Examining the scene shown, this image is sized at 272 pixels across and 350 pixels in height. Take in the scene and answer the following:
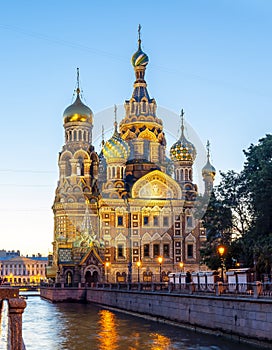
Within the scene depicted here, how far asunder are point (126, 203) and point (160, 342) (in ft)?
133

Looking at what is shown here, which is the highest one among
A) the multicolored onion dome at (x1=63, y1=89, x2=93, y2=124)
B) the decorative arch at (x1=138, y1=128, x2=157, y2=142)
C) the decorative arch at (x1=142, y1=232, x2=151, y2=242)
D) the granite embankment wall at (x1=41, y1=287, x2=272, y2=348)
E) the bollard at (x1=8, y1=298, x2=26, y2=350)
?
the multicolored onion dome at (x1=63, y1=89, x2=93, y2=124)

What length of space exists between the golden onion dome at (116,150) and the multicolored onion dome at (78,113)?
5.50 m

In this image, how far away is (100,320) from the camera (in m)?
36.0

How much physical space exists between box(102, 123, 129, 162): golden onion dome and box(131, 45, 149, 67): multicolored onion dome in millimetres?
12070

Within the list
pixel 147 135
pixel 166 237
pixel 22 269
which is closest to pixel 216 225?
pixel 166 237

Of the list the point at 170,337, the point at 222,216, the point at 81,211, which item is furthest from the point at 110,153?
the point at 170,337

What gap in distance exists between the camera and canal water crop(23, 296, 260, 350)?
24.0 m

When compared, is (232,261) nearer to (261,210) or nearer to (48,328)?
(261,210)

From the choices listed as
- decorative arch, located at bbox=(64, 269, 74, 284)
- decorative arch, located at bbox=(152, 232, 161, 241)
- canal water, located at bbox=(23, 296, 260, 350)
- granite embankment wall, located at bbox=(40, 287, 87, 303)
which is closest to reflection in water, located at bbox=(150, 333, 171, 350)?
canal water, located at bbox=(23, 296, 260, 350)

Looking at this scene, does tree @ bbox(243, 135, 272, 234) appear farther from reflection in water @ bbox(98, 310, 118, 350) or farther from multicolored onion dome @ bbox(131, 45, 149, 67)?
multicolored onion dome @ bbox(131, 45, 149, 67)

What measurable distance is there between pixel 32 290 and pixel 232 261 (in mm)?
60106

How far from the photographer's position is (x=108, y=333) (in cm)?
2875

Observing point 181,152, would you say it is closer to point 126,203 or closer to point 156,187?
point 156,187

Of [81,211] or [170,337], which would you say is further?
[81,211]
